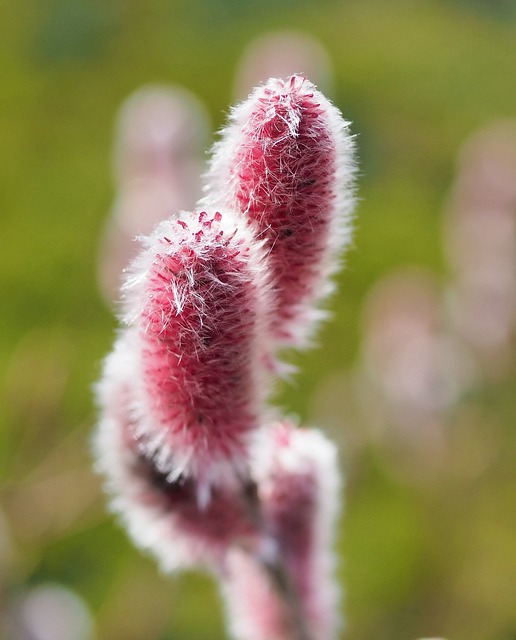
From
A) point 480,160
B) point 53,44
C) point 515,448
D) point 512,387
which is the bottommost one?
point 515,448

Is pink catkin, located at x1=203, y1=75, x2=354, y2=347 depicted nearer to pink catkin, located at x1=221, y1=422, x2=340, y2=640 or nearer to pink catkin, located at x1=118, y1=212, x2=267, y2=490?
pink catkin, located at x1=118, y1=212, x2=267, y2=490

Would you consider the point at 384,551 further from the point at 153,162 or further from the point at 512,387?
the point at 153,162

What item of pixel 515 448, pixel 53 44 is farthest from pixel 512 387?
pixel 53 44

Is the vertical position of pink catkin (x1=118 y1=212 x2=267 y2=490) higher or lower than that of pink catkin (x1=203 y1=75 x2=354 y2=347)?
lower

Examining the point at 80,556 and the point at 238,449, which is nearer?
the point at 238,449

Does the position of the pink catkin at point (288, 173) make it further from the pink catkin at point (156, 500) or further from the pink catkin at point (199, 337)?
the pink catkin at point (156, 500)

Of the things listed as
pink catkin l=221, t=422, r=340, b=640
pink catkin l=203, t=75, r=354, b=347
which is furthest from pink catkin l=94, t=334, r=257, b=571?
pink catkin l=203, t=75, r=354, b=347

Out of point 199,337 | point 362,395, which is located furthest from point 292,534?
point 362,395
